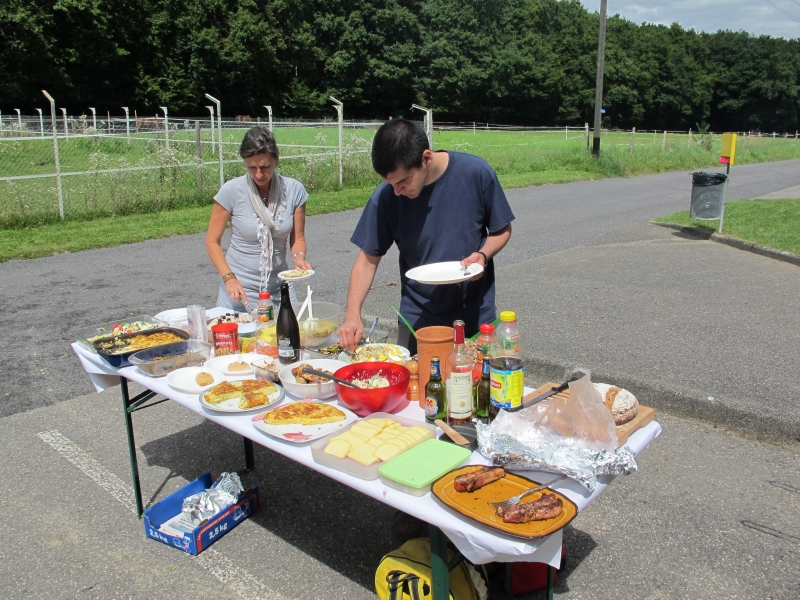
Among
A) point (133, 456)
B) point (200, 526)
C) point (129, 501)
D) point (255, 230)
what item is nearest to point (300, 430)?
point (200, 526)

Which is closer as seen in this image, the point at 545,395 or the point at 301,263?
the point at 545,395

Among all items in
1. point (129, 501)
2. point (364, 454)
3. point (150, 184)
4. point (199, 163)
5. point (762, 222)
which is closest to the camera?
point (364, 454)

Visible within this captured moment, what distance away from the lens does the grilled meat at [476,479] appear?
2088mm

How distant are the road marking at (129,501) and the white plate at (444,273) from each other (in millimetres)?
1572

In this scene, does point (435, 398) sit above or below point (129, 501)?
above

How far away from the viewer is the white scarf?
415cm

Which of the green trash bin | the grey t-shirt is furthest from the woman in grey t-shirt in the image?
the green trash bin

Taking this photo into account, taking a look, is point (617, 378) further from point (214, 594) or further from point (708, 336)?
point (214, 594)

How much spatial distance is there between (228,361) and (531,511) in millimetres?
1891

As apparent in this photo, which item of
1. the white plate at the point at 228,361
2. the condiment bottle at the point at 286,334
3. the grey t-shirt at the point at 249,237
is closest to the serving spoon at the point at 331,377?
the condiment bottle at the point at 286,334

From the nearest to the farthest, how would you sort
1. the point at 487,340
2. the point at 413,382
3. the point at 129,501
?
1. the point at 487,340
2. the point at 413,382
3. the point at 129,501

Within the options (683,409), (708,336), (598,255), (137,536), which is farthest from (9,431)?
(598,255)

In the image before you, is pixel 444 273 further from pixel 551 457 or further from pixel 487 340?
pixel 551 457

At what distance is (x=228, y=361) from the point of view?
329 cm
